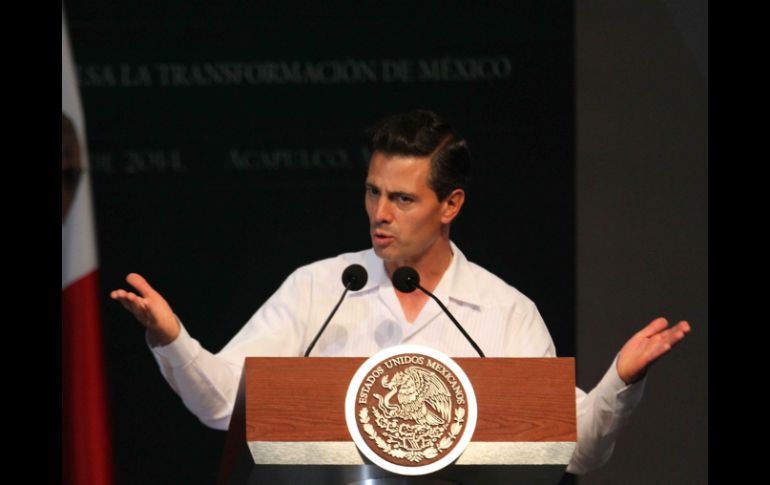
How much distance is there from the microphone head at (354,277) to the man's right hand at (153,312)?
477 mm

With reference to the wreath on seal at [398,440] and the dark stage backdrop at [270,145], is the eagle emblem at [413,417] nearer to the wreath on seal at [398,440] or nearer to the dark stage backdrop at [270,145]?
the wreath on seal at [398,440]

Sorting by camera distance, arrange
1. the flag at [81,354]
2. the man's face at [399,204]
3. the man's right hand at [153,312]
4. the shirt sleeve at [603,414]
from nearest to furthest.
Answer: the man's right hand at [153,312], the shirt sleeve at [603,414], the man's face at [399,204], the flag at [81,354]

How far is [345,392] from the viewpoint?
9.78 ft

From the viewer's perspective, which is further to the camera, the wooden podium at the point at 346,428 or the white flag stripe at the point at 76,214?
the white flag stripe at the point at 76,214

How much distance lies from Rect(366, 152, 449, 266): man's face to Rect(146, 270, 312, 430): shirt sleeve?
35 cm

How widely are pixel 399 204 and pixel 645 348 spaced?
3.36 feet

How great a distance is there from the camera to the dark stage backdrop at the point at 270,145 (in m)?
4.63

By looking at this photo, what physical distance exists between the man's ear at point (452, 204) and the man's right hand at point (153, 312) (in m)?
1.13

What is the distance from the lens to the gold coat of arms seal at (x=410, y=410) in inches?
115

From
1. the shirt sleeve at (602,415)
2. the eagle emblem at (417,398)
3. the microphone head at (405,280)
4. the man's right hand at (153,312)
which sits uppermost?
the microphone head at (405,280)

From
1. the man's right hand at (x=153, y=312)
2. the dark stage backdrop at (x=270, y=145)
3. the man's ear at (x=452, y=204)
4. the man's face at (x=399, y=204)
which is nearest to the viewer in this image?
the man's right hand at (x=153, y=312)

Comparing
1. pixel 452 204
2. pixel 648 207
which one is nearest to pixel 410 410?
pixel 452 204

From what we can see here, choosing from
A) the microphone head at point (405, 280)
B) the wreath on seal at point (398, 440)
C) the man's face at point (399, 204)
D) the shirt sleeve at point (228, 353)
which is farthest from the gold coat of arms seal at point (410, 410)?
the man's face at point (399, 204)

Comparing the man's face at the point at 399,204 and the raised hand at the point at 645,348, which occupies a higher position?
the man's face at the point at 399,204
